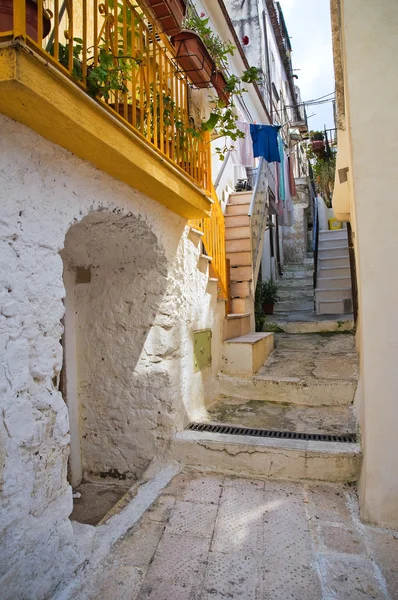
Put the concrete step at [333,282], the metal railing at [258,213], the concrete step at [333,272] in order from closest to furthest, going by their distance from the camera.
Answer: the metal railing at [258,213] → the concrete step at [333,282] → the concrete step at [333,272]

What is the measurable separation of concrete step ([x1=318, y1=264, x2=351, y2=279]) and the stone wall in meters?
5.73

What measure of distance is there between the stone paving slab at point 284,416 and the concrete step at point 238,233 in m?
2.73

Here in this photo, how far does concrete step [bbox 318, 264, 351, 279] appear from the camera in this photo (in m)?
9.18

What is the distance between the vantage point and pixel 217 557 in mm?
2375

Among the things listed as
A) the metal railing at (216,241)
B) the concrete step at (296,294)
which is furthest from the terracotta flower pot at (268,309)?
the metal railing at (216,241)

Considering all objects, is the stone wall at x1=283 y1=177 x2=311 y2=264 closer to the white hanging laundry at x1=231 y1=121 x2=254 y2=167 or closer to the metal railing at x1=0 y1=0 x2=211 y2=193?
the white hanging laundry at x1=231 y1=121 x2=254 y2=167

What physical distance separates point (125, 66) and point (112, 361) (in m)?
2.36

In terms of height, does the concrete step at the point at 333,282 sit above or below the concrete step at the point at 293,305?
above

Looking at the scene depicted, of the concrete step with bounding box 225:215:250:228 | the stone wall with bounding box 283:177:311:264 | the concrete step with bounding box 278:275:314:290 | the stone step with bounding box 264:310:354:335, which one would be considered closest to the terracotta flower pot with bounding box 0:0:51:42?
the concrete step with bounding box 225:215:250:228

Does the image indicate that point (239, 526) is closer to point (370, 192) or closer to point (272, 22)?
point (370, 192)

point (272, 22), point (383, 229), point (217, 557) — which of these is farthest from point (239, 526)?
point (272, 22)

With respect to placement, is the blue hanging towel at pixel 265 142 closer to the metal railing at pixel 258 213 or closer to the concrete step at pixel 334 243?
the metal railing at pixel 258 213

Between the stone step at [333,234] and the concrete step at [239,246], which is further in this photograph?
the stone step at [333,234]

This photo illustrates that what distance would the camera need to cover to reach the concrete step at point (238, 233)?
630 cm
